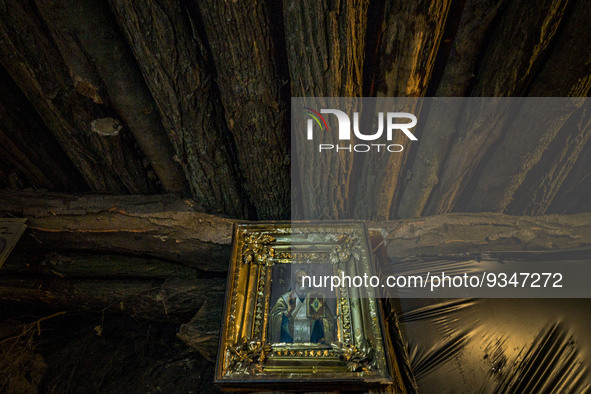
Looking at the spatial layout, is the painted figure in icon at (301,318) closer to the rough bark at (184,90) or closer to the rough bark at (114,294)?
the rough bark at (114,294)

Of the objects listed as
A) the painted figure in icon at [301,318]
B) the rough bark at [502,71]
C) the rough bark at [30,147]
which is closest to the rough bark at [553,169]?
Answer: the rough bark at [502,71]

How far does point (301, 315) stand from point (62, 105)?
5.43 feet

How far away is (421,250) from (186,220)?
152cm

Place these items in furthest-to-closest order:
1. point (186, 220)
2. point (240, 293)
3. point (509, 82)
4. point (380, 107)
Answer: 1. point (186, 220)
2. point (240, 293)
3. point (380, 107)
4. point (509, 82)

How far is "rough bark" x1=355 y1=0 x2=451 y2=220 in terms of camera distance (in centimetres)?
123

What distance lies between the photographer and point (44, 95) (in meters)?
1.56

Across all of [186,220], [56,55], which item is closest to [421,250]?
[186,220]

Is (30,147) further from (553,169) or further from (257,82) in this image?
(553,169)

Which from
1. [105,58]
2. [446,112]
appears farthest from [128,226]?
[446,112]

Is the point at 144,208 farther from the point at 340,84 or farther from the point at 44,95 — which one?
the point at 340,84

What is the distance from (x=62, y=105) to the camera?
5.25 ft

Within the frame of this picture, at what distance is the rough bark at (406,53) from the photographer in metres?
1.23

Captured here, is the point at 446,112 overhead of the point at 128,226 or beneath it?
overhead

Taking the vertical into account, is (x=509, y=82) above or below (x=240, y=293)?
above
